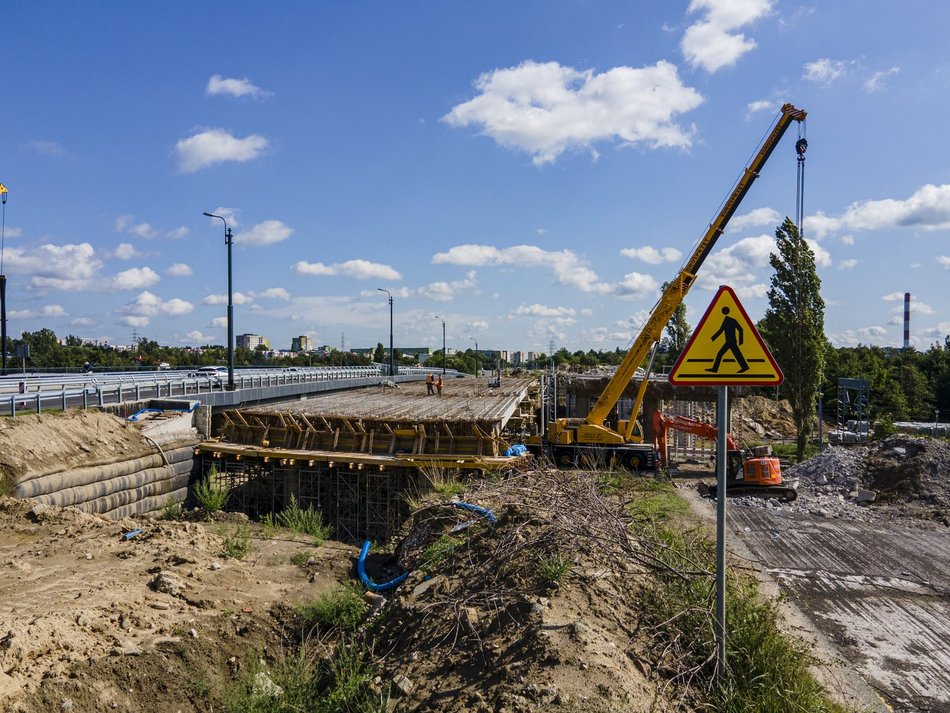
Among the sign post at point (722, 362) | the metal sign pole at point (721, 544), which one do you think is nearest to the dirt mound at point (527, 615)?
the metal sign pole at point (721, 544)

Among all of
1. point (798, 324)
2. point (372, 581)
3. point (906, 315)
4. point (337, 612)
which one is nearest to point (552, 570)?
point (337, 612)

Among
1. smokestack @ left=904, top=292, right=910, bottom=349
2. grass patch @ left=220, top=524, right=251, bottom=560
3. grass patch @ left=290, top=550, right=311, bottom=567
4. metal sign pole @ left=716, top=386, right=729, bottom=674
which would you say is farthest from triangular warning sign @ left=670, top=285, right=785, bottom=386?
smokestack @ left=904, top=292, right=910, bottom=349

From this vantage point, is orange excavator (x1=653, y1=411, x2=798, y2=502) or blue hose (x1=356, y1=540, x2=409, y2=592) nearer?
blue hose (x1=356, y1=540, x2=409, y2=592)

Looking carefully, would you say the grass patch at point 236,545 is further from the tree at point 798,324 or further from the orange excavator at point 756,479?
the tree at point 798,324

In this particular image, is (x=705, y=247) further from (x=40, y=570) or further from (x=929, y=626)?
(x=40, y=570)

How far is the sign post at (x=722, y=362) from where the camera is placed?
4.57 meters

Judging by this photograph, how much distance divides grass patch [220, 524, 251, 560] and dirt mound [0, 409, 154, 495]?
229 inches

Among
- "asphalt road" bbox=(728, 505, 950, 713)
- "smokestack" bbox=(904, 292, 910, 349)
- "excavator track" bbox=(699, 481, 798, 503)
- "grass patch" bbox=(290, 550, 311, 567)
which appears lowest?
"excavator track" bbox=(699, 481, 798, 503)

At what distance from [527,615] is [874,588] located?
678cm

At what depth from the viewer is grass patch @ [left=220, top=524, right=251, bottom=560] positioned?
8.91 meters

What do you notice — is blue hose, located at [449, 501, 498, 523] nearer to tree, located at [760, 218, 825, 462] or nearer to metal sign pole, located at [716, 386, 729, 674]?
metal sign pole, located at [716, 386, 729, 674]

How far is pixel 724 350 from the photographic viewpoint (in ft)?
15.4

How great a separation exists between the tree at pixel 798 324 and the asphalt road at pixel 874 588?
12.7 m

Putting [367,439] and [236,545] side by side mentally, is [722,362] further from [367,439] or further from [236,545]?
[367,439]
